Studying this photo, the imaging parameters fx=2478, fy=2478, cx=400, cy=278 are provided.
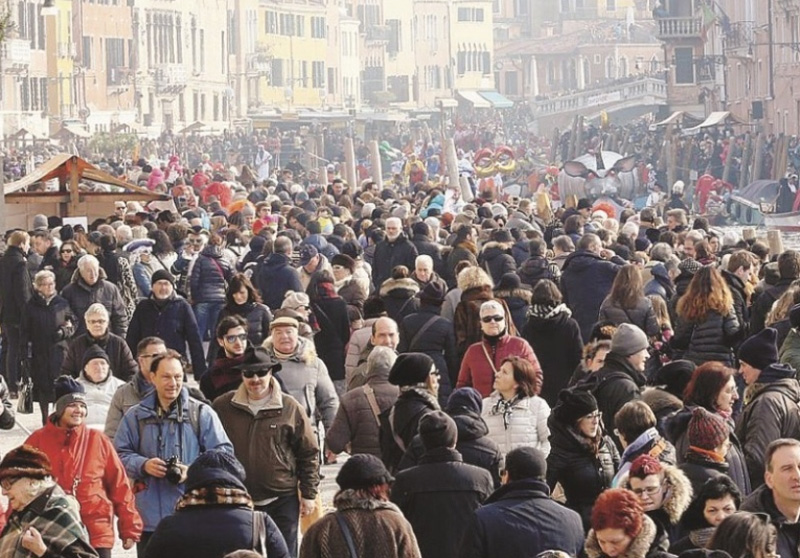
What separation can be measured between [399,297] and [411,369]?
4781 mm

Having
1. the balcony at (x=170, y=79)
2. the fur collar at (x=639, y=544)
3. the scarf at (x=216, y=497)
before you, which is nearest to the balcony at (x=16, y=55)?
the balcony at (x=170, y=79)

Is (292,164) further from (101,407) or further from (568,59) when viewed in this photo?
(568,59)

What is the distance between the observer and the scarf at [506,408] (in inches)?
401

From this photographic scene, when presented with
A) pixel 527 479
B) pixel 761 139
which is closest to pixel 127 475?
pixel 527 479

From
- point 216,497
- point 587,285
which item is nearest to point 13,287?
point 587,285

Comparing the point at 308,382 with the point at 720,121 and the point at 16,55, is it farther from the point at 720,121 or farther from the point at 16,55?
the point at 16,55

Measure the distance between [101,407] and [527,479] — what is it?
3.77 meters

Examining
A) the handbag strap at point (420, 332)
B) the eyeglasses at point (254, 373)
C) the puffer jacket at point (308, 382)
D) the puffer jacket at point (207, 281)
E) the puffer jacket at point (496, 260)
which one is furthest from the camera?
the puffer jacket at point (207, 281)

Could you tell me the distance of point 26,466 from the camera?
8.09 m

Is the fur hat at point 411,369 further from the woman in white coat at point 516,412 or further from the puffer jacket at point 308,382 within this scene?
the puffer jacket at point 308,382

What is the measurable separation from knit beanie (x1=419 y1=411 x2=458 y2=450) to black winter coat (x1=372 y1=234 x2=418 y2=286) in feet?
33.1

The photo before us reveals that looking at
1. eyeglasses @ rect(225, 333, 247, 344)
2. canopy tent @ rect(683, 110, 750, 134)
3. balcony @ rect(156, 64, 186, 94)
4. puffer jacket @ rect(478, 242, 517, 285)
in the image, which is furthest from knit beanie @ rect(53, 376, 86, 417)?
balcony @ rect(156, 64, 186, 94)

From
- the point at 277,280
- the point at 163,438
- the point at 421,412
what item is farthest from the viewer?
the point at 277,280

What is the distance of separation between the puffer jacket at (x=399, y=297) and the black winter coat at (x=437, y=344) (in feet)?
4.79
